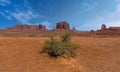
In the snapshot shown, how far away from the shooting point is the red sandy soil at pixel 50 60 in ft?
66.9

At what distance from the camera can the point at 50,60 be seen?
73.0 ft

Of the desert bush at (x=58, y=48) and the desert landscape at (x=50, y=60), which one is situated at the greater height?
the desert bush at (x=58, y=48)

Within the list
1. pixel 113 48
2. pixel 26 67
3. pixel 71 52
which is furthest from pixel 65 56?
pixel 113 48

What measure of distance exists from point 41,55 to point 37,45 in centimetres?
393

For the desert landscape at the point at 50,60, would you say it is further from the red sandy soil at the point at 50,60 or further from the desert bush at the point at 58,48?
the desert bush at the point at 58,48

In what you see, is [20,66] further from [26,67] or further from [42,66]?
[42,66]

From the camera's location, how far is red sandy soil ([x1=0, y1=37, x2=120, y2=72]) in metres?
20.4

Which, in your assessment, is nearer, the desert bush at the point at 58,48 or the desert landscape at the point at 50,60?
the desert landscape at the point at 50,60

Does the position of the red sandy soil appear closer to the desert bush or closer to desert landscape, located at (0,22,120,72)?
desert landscape, located at (0,22,120,72)

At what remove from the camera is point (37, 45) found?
27.2 metres

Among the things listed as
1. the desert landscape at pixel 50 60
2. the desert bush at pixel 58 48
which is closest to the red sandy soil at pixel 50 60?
the desert landscape at pixel 50 60

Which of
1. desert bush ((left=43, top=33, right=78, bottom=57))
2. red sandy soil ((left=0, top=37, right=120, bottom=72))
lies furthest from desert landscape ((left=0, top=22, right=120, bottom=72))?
desert bush ((left=43, top=33, right=78, bottom=57))

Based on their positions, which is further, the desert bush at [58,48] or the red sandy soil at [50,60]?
the desert bush at [58,48]

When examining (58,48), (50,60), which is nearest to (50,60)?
(50,60)
